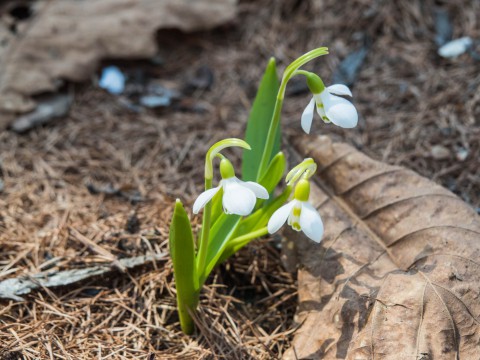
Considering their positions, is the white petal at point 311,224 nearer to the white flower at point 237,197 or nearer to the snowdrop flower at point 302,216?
the snowdrop flower at point 302,216

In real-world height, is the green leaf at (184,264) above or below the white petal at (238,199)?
below

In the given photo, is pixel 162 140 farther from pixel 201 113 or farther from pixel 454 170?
pixel 454 170

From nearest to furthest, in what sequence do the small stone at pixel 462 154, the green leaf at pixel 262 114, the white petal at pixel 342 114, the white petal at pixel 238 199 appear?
the white petal at pixel 238 199, the white petal at pixel 342 114, the green leaf at pixel 262 114, the small stone at pixel 462 154

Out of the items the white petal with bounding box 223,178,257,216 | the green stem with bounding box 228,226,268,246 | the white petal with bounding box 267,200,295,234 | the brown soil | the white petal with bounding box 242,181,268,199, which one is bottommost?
the brown soil

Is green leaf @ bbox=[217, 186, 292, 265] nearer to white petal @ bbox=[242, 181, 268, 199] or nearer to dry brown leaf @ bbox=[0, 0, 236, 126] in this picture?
white petal @ bbox=[242, 181, 268, 199]

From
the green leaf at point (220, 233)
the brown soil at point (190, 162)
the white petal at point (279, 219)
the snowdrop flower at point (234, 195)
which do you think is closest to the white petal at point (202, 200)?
the snowdrop flower at point (234, 195)

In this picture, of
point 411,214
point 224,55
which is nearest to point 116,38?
point 224,55

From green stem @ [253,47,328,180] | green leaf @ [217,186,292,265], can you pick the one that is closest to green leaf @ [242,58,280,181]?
green stem @ [253,47,328,180]
